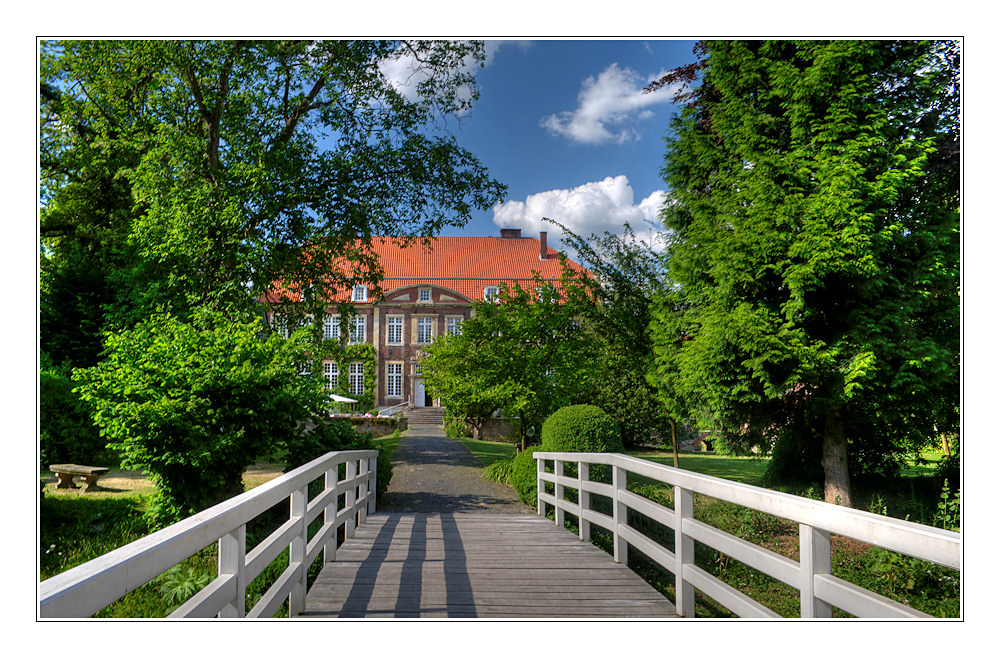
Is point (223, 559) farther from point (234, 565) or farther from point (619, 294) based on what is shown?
point (619, 294)

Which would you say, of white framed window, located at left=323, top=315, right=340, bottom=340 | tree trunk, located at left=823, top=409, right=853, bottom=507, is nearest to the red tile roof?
white framed window, located at left=323, top=315, right=340, bottom=340

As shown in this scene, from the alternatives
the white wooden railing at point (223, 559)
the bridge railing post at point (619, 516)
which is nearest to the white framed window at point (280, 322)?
the white wooden railing at point (223, 559)

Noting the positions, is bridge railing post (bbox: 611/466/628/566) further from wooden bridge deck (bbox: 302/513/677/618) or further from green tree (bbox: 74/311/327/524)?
green tree (bbox: 74/311/327/524)

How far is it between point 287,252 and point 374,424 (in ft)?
41.6

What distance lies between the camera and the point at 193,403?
6.43 m

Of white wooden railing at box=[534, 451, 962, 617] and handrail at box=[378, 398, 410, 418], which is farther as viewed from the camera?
handrail at box=[378, 398, 410, 418]

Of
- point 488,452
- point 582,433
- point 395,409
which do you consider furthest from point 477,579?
point 395,409

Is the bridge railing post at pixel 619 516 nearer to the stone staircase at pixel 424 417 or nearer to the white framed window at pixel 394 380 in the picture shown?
the stone staircase at pixel 424 417

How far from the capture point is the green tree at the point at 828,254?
846 cm

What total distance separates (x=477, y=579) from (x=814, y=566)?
7.81 ft

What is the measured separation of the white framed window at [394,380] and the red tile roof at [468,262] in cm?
593

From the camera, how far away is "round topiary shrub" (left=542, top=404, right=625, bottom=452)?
28.4 feet

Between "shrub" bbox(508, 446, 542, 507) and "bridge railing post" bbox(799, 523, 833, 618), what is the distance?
272 inches
